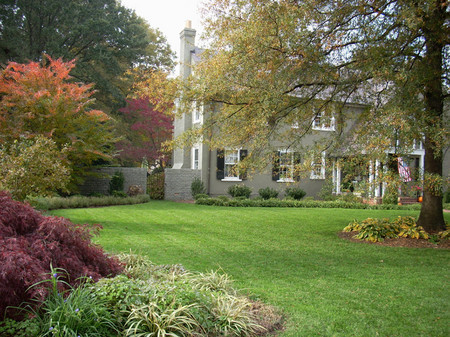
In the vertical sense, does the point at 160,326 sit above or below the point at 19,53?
below

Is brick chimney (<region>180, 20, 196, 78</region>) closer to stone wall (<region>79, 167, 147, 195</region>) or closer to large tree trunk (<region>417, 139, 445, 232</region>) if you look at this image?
stone wall (<region>79, 167, 147, 195</region>)

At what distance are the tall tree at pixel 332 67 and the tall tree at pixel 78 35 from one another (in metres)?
13.8

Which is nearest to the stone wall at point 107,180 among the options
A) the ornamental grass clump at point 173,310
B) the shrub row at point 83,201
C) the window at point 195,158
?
the shrub row at point 83,201

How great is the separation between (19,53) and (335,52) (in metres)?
17.3

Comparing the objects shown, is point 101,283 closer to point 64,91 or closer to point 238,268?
point 238,268

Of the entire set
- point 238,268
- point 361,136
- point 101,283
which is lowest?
point 238,268

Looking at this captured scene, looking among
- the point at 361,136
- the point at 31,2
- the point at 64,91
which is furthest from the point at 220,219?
the point at 31,2

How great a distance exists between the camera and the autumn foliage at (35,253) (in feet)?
11.0

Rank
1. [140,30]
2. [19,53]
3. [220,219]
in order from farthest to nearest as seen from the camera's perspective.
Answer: [140,30] < [19,53] < [220,219]

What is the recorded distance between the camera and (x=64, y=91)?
1477cm

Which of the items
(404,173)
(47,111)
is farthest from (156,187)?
(404,173)

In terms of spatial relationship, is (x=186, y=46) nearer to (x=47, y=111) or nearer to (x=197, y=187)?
(x=197, y=187)

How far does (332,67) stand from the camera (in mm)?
9062

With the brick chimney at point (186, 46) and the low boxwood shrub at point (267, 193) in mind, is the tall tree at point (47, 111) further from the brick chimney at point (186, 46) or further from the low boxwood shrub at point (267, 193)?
the low boxwood shrub at point (267, 193)
